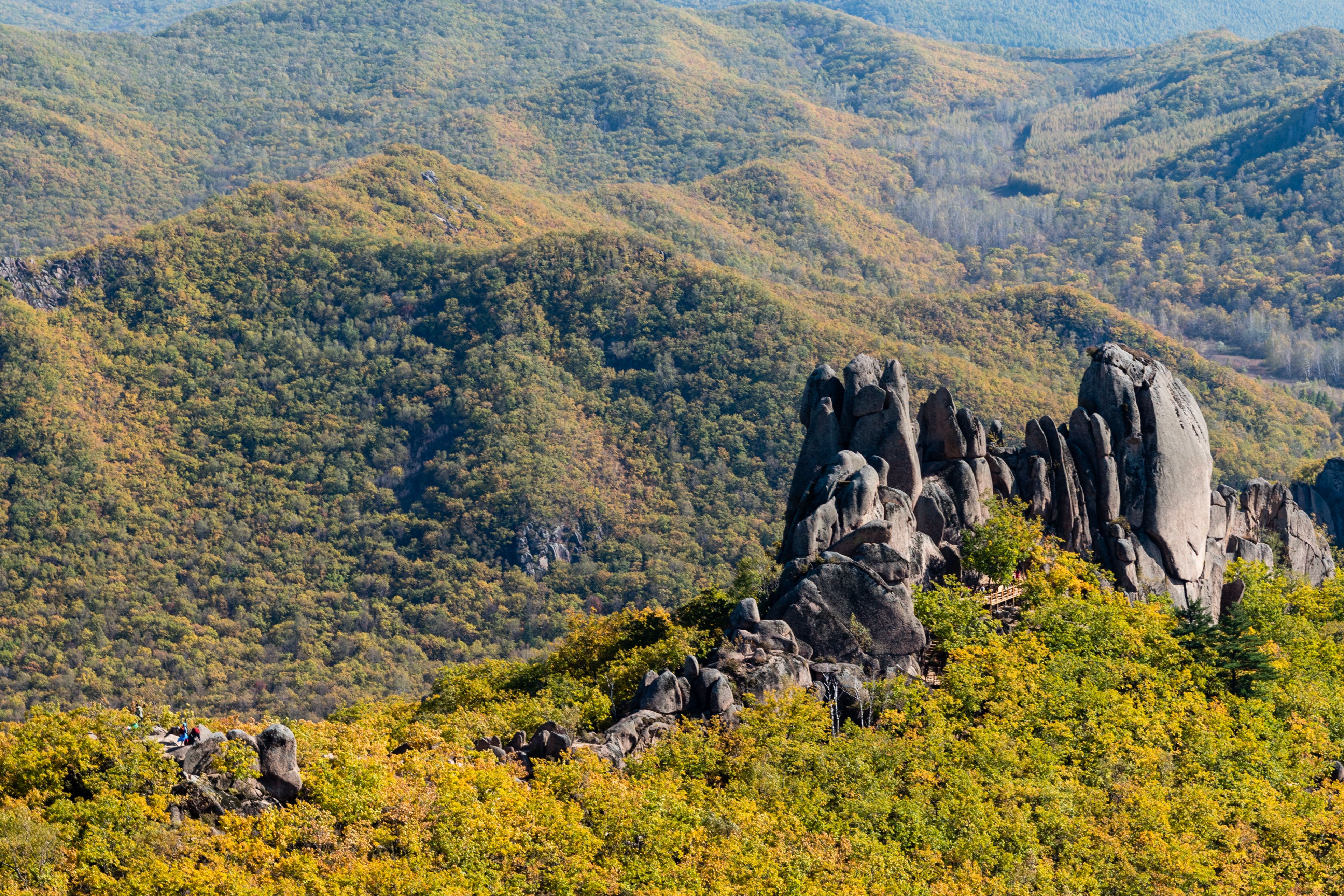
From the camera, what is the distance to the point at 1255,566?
7431 cm

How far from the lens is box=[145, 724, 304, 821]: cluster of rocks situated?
41094mm

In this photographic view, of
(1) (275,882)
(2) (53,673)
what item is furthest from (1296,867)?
(2) (53,673)

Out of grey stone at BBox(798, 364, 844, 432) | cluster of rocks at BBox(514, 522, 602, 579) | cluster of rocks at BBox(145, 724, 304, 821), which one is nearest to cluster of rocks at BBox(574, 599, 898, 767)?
cluster of rocks at BBox(145, 724, 304, 821)

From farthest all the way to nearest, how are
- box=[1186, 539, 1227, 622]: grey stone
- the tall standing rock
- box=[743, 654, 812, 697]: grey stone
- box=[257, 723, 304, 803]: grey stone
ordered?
box=[1186, 539, 1227, 622]: grey stone < the tall standing rock < box=[743, 654, 812, 697]: grey stone < box=[257, 723, 304, 803]: grey stone

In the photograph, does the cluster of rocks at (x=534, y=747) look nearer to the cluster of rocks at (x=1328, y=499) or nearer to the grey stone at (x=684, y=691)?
the grey stone at (x=684, y=691)

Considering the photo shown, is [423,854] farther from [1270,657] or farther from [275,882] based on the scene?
[1270,657]

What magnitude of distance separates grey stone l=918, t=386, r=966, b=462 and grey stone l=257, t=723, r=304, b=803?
38.5 metres

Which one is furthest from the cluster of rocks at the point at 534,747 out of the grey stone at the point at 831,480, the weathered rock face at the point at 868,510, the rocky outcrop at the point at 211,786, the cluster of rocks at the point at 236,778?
the grey stone at the point at 831,480

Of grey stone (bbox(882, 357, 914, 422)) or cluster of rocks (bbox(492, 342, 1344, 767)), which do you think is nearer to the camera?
cluster of rocks (bbox(492, 342, 1344, 767))

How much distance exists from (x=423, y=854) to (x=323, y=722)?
16041 mm

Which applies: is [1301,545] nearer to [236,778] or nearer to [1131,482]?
[1131,482]

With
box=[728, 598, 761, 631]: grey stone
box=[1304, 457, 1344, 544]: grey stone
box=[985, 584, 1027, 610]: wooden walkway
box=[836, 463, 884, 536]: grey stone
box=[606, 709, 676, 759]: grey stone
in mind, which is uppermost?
box=[836, 463, 884, 536]: grey stone

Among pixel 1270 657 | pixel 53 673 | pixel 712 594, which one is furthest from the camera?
pixel 53 673

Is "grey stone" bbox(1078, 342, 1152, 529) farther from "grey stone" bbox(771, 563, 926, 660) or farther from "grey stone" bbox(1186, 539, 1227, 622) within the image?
"grey stone" bbox(771, 563, 926, 660)
